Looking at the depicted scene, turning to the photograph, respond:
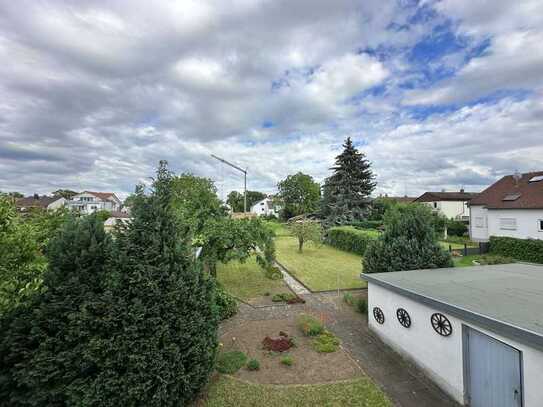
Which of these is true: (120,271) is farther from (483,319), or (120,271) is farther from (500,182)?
(500,182)

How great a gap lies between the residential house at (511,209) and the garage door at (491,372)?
71.0ft

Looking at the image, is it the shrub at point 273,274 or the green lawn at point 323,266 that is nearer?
the green lawn at point 323,266

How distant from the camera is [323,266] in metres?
18.0

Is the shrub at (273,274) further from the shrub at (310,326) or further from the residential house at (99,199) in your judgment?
the residential house at (99,199)

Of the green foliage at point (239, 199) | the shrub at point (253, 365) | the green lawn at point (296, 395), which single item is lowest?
the green lawn at point (296, 395)

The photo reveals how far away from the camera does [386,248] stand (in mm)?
9773

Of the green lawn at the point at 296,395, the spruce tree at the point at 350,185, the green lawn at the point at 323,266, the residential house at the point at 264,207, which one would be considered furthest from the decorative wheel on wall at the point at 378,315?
the residential house at the point at 264,207

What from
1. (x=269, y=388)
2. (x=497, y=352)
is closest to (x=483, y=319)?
(x=497, y=352)

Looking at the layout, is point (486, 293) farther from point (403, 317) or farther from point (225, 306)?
A: point (225, 306)

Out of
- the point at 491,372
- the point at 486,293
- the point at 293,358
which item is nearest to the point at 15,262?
the point at 293,358

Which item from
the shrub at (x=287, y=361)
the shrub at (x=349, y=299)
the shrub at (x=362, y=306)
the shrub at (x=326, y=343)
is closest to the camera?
the shrub at (x=287, y=361)

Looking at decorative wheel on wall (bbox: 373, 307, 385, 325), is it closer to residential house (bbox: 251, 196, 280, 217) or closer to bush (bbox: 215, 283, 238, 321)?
bush (bbox: 215, 283, 238, 321)

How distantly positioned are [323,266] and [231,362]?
1232cm

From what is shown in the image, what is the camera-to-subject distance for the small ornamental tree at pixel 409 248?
30.7 feet
